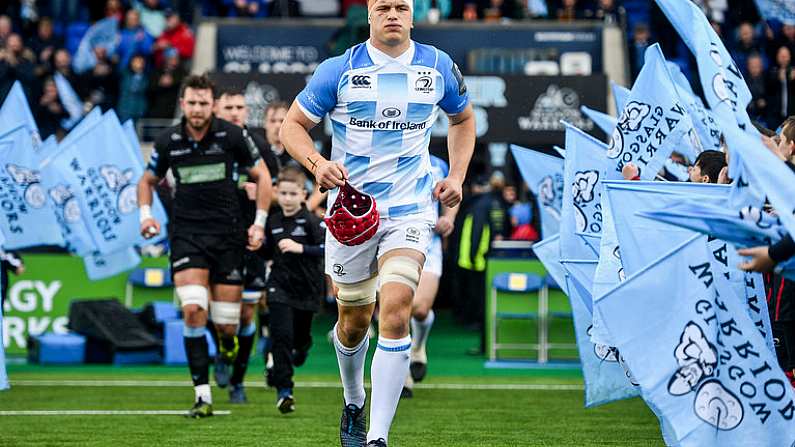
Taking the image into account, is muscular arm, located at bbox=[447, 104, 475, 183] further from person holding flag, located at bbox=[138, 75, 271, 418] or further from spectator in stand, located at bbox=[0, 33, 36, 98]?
spectator in stand, located at bbox=[0, 33, 36, 98]

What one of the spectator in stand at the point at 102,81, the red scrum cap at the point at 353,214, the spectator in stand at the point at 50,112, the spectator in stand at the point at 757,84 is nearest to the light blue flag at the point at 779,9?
the spectator in stand at the point at 757,84

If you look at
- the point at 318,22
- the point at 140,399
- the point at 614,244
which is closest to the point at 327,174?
the point at 614,244

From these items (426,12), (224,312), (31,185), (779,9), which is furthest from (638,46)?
(224,312)

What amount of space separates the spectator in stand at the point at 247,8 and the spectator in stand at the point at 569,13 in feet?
16.1

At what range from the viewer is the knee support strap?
7.67m

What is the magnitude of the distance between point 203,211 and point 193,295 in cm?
65

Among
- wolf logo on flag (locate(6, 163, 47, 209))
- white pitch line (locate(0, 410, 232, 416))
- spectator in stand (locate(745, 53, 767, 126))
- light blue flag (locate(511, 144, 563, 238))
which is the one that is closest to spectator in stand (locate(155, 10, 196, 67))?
spectator in stand (locate(745, 53, 767, 126))

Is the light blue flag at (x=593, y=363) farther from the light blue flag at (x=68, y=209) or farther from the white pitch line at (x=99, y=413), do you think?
the light blue flag at (x=68, y=209)

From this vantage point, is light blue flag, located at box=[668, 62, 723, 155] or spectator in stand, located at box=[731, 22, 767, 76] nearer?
light blue flag, located at box=[668, 62, 723, 155]

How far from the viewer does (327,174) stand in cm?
702

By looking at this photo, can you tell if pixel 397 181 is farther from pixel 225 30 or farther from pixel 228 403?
A: pixel 225 30

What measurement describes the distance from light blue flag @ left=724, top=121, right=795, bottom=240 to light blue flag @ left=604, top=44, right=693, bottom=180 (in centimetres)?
288

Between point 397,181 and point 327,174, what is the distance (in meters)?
0.57

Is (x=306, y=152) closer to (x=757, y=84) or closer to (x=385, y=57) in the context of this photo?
(x=385, y=57)
